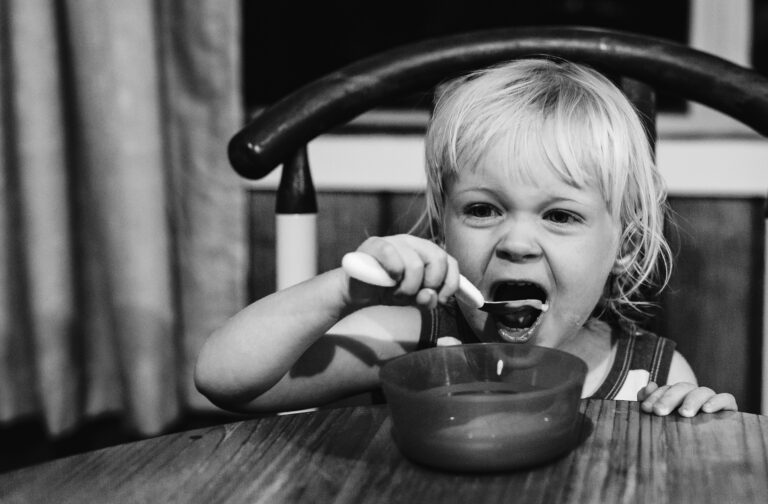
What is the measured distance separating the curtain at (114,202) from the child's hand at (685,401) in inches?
40.7

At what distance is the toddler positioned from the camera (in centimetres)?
81

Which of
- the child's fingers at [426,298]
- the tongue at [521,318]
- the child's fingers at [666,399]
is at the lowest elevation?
the tongue at [521,318]

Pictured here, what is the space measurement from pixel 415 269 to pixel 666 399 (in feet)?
0.74

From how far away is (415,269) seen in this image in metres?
0.62

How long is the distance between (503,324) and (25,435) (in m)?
1.26

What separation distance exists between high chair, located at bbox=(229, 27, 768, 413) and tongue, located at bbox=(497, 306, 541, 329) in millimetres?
252

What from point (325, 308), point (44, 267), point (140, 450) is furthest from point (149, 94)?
point (140, 450)

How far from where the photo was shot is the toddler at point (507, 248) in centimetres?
81

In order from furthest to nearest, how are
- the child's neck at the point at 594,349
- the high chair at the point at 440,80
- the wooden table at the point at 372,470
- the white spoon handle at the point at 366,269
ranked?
1. the child's neck at the point at 594,349
2. the high chair at the point at 440,80
3. the white spoon handle at the point at 366,269
4. the wooden table at the point at 372,470

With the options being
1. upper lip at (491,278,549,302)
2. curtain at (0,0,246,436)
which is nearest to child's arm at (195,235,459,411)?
upper lip at (491,278,549,302)

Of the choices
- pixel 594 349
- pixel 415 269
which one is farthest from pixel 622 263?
pixel 415 269

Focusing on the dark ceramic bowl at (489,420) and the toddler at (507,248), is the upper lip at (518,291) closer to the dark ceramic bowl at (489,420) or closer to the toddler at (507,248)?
the toddler at (507,248)

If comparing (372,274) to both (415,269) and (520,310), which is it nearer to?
(415,269)

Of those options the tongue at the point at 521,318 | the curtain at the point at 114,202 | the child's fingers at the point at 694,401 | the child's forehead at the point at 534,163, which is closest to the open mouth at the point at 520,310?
the tongue at the point at 521,318
